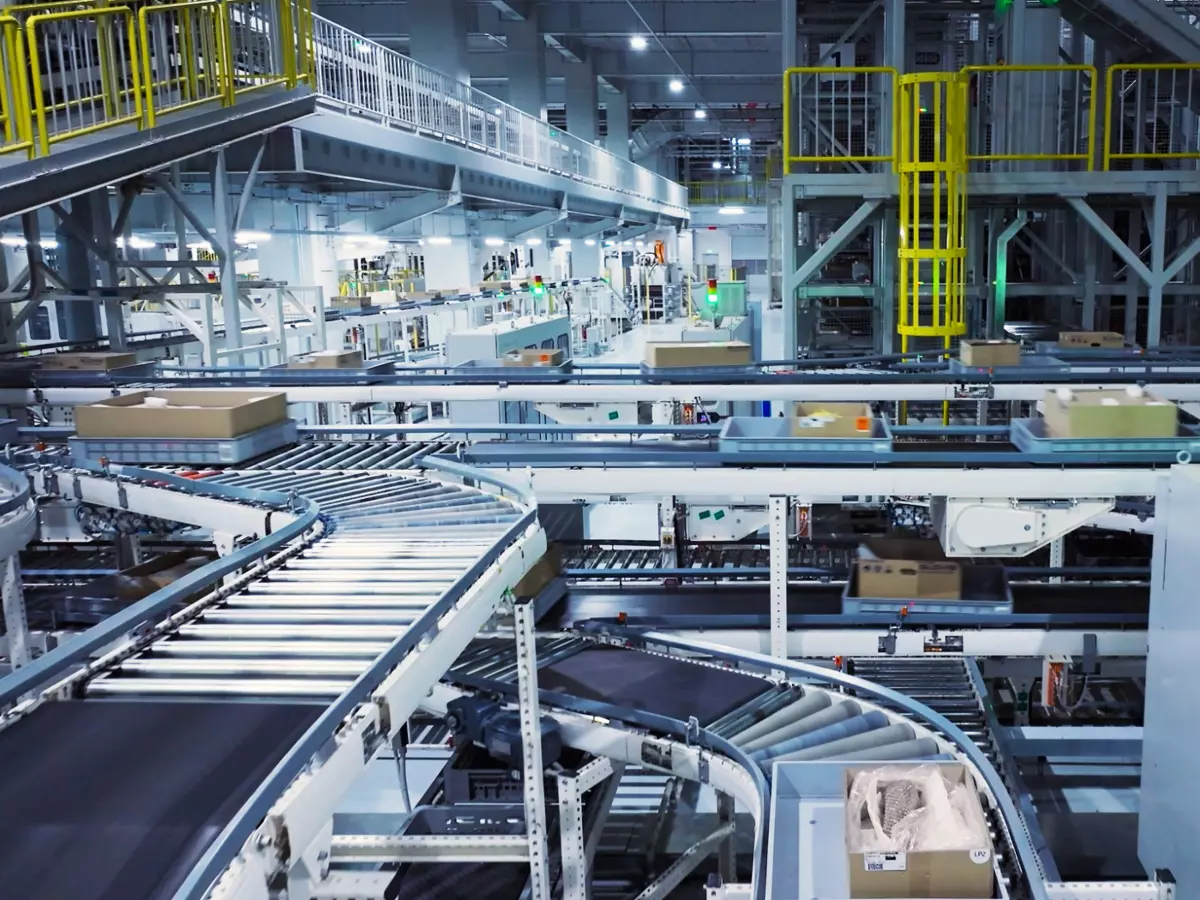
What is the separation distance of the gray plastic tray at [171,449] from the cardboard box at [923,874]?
3182 mm

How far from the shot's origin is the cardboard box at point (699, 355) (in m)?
7.48

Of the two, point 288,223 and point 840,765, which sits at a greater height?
point 288,223

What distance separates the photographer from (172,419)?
15.5 ft

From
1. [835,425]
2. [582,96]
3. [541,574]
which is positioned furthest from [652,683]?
[582,96]

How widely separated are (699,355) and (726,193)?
34.0 metres

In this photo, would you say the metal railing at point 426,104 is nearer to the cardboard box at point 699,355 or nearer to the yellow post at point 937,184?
the cardboard box at point 699,355

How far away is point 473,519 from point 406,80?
851 centimetres

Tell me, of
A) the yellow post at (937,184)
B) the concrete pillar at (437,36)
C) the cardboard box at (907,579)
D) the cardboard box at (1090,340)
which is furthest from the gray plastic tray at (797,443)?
the concrete pillar at (437,36)

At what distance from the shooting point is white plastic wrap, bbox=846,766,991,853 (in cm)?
274

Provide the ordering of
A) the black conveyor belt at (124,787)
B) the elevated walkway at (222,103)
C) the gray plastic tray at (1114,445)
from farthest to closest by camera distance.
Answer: the elevated walkway at (222,103)
the gray plastic tray at (1114,445)
the black conveyor belt at (124,787)

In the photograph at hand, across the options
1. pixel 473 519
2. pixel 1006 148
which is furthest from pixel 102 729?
pixel 1006 148

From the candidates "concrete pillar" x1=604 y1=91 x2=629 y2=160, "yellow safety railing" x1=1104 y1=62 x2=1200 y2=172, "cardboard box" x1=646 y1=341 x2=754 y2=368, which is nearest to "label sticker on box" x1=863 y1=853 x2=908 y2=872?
"cardboard box" x1=646 y1=341 x2=754 y2=368

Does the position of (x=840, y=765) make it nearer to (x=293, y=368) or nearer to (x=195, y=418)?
(x=195, y=418)

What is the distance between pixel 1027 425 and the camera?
16.0ft
